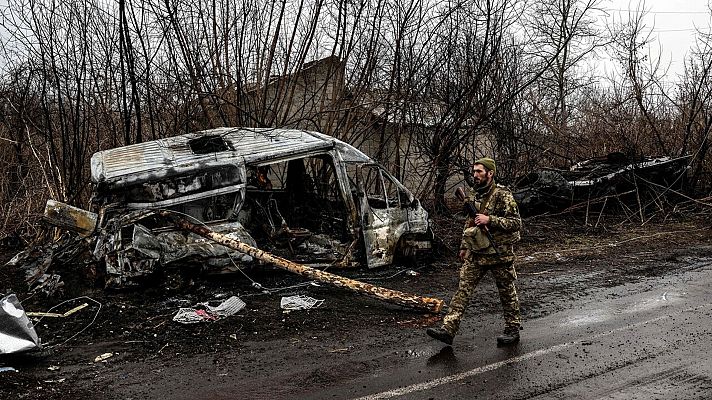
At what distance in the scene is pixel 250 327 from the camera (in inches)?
253

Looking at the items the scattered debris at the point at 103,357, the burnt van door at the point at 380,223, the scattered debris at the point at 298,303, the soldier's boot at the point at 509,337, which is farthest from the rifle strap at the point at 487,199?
the scattered debris at the point at 103,357

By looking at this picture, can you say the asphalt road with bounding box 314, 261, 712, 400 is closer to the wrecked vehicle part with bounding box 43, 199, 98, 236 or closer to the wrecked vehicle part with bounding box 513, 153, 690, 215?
the wrecked vehicle part with bounding box 43, 199, 98, 236

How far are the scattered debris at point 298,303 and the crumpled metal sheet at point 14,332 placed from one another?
258 centimetres

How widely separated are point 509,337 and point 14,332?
436 cm

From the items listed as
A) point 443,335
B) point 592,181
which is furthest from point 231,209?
point 592,181

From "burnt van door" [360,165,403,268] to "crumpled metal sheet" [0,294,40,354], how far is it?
177 inches

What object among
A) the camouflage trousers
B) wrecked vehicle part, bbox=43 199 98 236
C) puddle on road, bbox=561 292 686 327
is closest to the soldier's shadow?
the camouflage trousers

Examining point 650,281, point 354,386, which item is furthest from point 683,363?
point 650,281

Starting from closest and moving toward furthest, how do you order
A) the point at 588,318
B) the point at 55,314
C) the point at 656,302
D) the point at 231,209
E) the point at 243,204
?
the point at 55,314 → the point at 588,318 → the point at 656,302 → the point at 231,209 → the point at 243,204

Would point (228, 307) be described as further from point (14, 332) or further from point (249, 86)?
point (249, 86)

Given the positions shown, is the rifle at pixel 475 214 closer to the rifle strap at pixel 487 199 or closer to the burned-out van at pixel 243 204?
the rifle strap at pixel 487 199

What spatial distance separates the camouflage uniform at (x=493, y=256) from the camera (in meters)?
5.75

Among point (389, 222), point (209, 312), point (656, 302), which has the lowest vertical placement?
point (656, 302)

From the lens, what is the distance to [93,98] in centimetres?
1202
